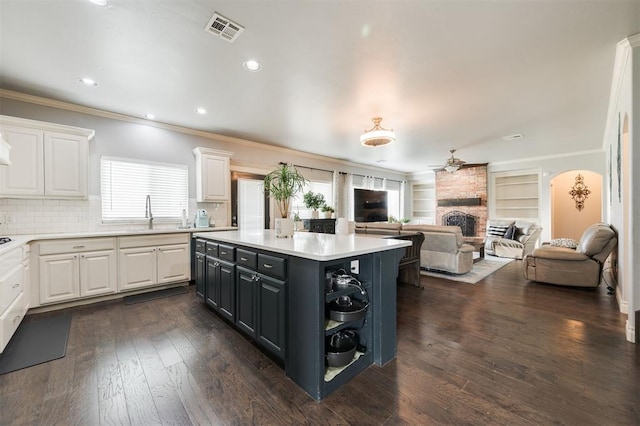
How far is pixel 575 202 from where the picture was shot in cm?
764

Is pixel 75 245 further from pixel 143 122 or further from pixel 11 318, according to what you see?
pixel 143 122

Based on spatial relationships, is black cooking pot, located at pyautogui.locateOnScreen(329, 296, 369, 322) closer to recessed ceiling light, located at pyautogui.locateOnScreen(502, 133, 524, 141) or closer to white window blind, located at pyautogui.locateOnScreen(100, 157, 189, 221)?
white window blind, located at pyautogui.locateOnScreen(100, 157, 189, 221)

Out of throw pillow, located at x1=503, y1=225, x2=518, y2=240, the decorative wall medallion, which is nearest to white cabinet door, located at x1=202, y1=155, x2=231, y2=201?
throw pillow, located at x1=503, y1=225, x2=518, y2=240

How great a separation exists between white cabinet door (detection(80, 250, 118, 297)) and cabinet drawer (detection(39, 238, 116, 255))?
7cm

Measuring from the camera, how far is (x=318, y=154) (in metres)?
6.69

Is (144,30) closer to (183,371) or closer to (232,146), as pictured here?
(183,371)

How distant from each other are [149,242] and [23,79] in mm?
2270

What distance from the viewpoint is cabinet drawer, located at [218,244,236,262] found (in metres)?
2.50

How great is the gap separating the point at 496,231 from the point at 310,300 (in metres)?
7.39

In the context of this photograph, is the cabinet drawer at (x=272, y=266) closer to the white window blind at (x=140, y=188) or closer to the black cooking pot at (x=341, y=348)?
the black cooking pot at (x=341, y=348)

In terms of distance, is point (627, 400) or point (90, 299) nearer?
point (627, 400)

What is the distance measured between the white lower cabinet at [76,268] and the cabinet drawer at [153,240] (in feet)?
0.47

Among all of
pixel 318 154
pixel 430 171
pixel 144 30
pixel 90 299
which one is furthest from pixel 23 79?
pixel 430 171

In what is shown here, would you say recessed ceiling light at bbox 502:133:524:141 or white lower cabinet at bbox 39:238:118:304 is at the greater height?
recessed ceiling light at bbox 502:133:524:141
